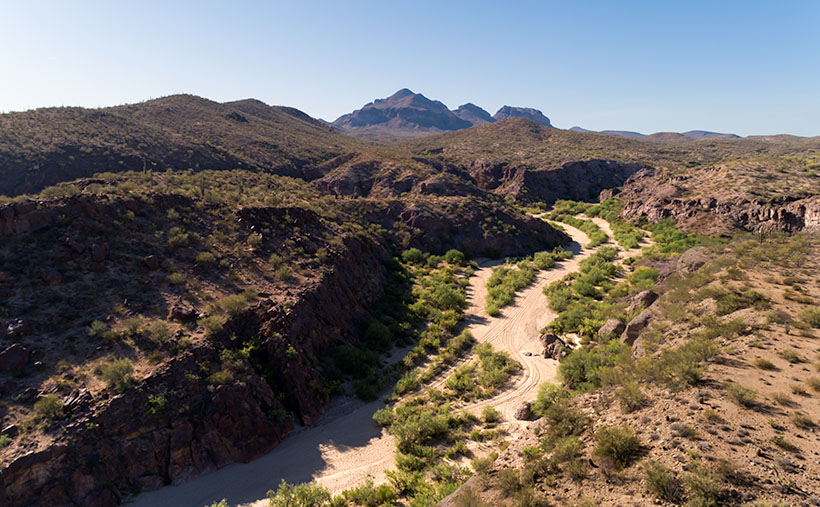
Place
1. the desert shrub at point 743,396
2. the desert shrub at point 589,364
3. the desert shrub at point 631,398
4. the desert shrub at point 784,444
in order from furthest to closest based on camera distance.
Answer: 1. the desert shrub at point 589,364
2. the desert shrub at point 631,398
3. the desert shrub at point 743,396
4. the desert shrub at point 784,444

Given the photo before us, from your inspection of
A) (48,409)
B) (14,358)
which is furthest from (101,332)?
(48,409)

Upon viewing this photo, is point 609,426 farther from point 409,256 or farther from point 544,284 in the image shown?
point 409,256

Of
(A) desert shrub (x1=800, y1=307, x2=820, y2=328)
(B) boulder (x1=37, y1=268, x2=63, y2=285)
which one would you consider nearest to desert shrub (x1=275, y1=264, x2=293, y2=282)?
(B) boulder (x1=37, y1=268, x2=63, y2=285)

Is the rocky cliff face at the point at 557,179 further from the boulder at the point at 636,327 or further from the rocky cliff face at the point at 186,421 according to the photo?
the rocky cliff face at the point at 186,421

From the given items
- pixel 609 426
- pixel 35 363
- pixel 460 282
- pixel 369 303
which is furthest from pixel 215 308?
pixel 460 282

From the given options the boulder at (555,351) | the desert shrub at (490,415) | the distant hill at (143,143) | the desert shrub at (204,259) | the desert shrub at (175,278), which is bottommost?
the desert shrub at (490,415)

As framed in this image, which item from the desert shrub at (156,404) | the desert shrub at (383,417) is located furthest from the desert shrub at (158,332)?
the desert shrub at (383,417)

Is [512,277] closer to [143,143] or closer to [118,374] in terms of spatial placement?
[118,374]

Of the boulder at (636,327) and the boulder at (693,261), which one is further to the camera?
the boulder at (693,261)

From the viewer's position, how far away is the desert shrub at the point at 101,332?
14.8 m

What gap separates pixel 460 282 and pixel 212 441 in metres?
23.7

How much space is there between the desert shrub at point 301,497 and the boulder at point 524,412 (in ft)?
27.1

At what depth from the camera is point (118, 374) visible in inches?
519

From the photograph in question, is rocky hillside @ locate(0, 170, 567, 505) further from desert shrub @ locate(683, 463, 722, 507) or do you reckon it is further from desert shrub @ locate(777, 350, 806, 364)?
desert shrub @ locate(777, 350, 806, 364)
